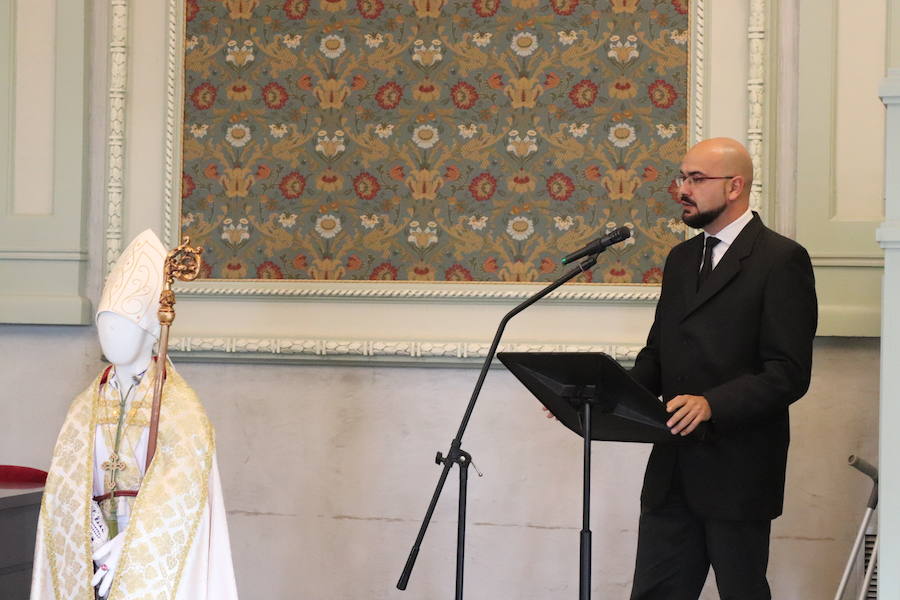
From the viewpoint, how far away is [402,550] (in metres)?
4.34

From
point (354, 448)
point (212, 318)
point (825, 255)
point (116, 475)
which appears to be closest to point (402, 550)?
point (354, 448)

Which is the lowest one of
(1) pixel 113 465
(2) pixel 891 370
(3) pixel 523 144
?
(1) pixel 113 465

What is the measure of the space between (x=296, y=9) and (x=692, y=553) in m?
2.66

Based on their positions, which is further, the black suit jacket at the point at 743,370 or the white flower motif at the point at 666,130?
the white flower motif at the point at 666,130

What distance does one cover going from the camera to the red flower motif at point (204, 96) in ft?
15.0

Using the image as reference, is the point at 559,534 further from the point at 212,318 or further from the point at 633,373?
the point at 212,318

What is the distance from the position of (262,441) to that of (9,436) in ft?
3.60

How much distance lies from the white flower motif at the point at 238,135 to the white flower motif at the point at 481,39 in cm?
99

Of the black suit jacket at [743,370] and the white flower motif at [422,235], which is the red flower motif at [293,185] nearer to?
the white flower motif at [422,235]

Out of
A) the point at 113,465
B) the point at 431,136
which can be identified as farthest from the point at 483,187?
the point at 113,465

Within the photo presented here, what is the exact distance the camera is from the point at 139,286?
307 cm

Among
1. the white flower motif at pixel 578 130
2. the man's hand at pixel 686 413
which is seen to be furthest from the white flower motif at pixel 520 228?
the man's hand at pixel 686 413

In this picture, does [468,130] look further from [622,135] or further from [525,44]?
[622,135]

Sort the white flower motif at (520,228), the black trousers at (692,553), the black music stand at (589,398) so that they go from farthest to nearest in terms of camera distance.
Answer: the white flower motif at (520,228)
the black trousers at (692,553)
the black music stand at (589,398)
